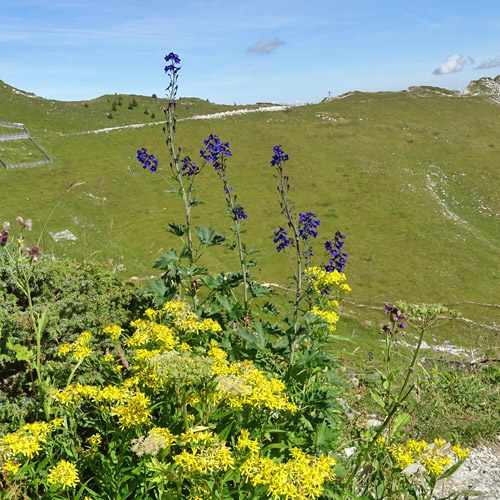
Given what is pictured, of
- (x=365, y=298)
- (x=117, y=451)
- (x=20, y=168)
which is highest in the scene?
(x=20, y=168)

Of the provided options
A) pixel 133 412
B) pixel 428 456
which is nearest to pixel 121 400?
pixel 133 412

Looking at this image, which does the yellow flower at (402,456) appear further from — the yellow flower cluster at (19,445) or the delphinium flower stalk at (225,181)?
the delphinium flower stalk at (225,181)

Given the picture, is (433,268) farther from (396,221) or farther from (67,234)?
(67,234)

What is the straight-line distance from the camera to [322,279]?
5.62 meters

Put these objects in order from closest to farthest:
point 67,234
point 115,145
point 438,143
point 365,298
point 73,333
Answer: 1. point 73,333
2. point 67,234
3. point 365,298
4. point 115,145
5. point 438,143

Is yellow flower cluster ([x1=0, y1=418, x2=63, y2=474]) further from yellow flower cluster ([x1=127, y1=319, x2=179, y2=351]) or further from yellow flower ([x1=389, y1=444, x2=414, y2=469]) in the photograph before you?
yellow flower ([x1=389, y1=444, x2=414, y2=469])

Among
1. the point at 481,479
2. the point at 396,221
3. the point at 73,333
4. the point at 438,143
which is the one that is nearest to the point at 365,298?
the point at 396,221

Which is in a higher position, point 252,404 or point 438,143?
point 438,143

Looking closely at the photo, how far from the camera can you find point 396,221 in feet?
140

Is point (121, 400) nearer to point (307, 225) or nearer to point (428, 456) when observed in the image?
point (428, 456)

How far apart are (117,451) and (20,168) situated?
135ft

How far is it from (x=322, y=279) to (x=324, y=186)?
146ft

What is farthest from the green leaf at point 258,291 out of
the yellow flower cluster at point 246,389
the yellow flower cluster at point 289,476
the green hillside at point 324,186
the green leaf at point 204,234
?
the green hillside at point 324,186

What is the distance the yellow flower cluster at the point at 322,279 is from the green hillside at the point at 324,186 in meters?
14.4
